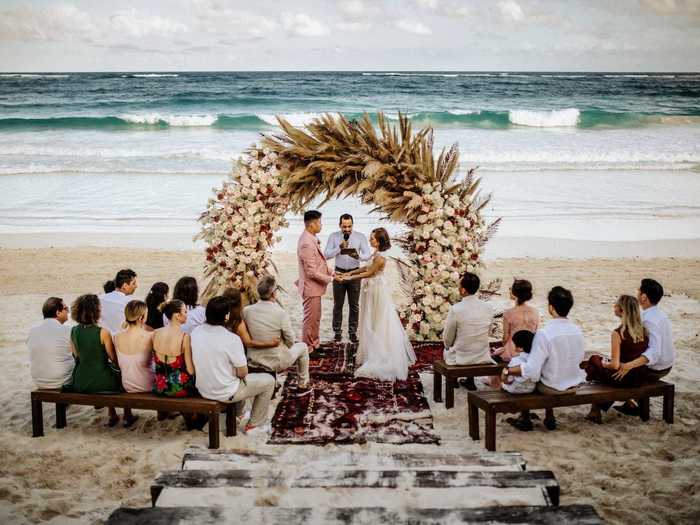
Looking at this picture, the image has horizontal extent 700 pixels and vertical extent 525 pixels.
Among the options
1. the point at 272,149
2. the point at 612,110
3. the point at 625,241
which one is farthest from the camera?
the point at 612,110

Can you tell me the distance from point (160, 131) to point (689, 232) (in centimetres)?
2385

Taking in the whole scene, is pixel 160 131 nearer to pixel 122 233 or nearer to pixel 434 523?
pixel 122 233

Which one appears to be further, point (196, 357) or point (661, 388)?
point (661, 388)

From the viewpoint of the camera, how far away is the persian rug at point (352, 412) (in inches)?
230

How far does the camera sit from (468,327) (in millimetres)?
6414

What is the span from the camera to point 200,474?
3963 millimetres

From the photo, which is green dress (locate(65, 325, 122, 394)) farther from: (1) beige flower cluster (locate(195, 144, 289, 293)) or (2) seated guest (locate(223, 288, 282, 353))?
(1) beige flower cluster (locate(195, 144, 289, 293))

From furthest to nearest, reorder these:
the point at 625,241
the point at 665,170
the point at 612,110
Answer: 1. the point at 612,110
2. the point at 665,170
3. the point at 625,241

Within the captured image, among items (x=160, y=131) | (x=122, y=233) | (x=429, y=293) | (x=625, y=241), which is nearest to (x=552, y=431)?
(x=429, y=293)

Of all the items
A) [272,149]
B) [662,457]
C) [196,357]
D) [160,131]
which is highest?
[160,131]

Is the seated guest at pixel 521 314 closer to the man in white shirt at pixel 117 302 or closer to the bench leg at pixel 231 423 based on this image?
the bench leg at pixel 231 423

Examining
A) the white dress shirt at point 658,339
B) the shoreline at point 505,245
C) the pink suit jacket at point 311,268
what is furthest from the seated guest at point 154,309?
the shoreline at point 505,245

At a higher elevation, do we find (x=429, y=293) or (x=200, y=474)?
(x=429, y=293)

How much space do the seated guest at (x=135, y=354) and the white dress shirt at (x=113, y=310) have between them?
3.22 ft
